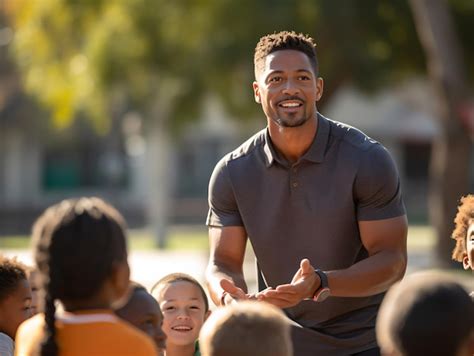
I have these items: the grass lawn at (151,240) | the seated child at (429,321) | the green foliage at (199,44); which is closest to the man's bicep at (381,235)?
the seated child at (429,321)

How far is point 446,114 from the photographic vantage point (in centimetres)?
1934

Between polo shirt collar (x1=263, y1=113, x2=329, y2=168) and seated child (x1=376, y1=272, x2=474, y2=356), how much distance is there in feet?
6.22

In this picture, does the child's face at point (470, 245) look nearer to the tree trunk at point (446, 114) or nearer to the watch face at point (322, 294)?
the watch face at point (322, 294)

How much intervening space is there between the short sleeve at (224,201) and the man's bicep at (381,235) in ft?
2.06

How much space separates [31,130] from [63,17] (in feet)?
79.8

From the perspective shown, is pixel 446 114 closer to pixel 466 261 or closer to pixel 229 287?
pixel 466 261

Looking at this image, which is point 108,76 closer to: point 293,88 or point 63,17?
point 63,17

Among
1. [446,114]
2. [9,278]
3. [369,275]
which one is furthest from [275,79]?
[446,114]

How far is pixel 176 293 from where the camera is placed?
5977mm

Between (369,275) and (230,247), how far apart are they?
758 mm

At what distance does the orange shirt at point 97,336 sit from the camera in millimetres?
3619

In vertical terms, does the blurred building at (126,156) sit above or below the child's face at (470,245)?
below

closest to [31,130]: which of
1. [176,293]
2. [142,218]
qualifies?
[142,218]

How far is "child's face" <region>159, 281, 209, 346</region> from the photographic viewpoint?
588 cm
